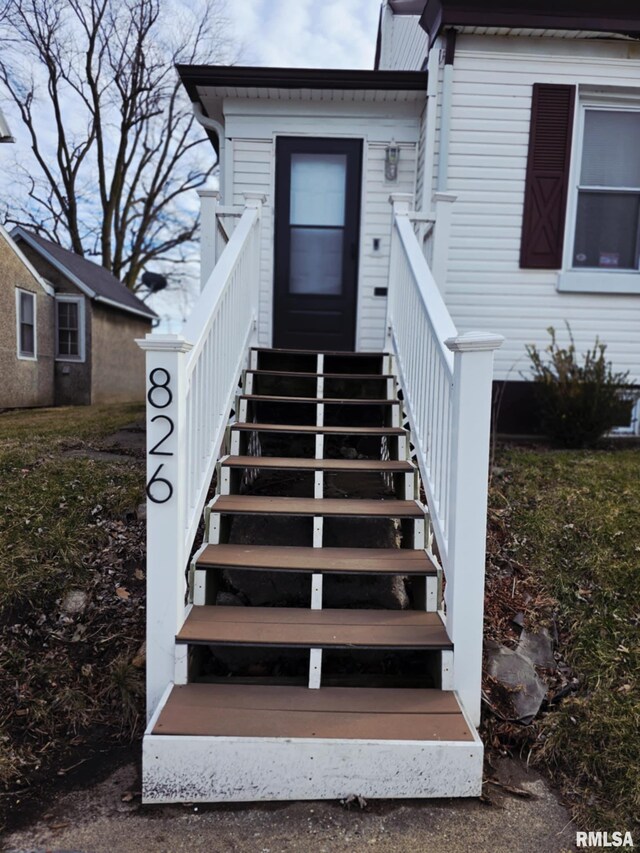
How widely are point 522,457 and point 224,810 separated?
3.52m

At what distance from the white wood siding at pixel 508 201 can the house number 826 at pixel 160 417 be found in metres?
3.86

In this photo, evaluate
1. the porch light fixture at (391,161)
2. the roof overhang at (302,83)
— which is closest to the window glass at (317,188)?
the porch light fixture at (391,161)

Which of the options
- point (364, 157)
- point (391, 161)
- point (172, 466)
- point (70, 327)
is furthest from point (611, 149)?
point (70, 327)

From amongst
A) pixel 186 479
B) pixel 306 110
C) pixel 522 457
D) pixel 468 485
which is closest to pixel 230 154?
pixel 306 110

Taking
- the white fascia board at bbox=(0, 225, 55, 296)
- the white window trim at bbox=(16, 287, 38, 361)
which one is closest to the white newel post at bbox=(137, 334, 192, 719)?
the white fascia board at bbox=(0, 225, 55, 296)

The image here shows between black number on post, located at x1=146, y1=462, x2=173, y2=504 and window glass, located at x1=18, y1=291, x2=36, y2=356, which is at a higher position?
window glass, located at x1=18, y1=291, x2=36, y2=356

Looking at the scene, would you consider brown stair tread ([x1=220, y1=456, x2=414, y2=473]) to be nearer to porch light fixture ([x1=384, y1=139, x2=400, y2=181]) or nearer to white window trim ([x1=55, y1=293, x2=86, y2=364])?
porch light fixture ([x1=384, y1=139, x2=400, y2=181])

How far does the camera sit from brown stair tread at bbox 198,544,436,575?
2627 mm

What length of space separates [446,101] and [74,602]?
16.1ft

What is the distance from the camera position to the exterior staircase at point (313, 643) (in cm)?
197

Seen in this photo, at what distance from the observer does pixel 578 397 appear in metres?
5.14

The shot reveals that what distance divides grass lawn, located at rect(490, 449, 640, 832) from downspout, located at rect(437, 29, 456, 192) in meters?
2.67

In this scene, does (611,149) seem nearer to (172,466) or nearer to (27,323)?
(172,466)

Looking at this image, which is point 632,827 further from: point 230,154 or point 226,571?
point 230,154
